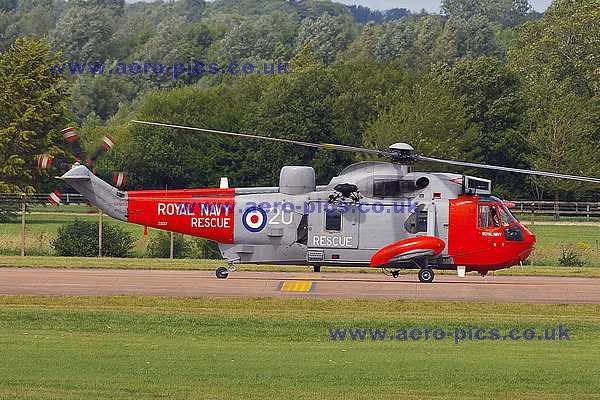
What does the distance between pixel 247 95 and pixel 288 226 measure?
6048 cm

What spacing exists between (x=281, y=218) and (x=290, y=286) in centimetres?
210

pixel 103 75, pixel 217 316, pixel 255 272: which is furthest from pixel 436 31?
pixel 217 316

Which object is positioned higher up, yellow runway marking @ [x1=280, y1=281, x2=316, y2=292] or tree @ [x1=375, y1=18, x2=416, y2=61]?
tree @ [x1=375, y1=18, x2=416, y2=61]

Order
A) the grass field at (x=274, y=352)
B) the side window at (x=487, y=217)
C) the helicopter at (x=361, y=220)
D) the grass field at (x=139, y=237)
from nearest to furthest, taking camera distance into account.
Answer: the grass field at (x=274, y=352), the helicopter at (x=361, y=220), the side window at (x=487, y=217), the grass field at (x=139, y=237)

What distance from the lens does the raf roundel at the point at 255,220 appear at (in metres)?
30.5

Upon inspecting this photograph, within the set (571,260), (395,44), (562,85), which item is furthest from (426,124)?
(395,44)

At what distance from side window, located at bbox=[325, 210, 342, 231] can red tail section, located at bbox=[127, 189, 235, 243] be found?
A: 2.61 m

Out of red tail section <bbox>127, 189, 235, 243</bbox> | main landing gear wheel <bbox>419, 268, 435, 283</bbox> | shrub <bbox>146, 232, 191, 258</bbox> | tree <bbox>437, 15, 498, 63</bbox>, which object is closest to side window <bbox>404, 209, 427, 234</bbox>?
main landing gear wheel <bbox>419, 268, 435, 283</bbox>

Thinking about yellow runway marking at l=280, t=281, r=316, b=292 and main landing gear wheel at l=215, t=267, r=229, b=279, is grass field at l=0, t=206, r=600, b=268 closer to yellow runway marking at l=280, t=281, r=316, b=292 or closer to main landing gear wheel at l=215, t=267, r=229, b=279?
main landing gear wheel at l=215, t=267, r=229, b=279

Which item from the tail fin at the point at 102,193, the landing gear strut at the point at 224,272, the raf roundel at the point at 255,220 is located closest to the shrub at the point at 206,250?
the landing gear strut at the point at 224,272

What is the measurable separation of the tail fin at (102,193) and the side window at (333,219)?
221 inches

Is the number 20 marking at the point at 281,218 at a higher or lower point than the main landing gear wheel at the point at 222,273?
higher

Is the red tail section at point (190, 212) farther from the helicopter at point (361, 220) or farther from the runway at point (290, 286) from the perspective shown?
the runway at point (290, 286)

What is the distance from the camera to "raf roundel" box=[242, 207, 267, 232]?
99.9ft
